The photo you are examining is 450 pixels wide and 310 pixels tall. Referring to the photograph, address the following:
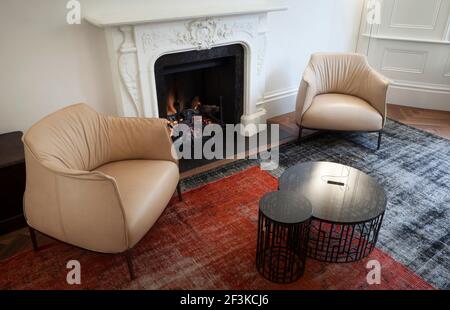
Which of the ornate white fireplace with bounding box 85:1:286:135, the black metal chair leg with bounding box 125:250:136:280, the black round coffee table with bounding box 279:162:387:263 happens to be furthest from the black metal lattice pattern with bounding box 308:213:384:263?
the ornate white fireplace with bounding box 85:1:286:135

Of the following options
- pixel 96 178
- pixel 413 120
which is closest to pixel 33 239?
pixel 96 178

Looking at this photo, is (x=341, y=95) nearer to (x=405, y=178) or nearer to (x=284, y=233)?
(x=405, y=178)

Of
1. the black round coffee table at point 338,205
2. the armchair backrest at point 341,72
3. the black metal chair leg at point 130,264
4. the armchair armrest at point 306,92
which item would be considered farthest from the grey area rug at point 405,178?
the black metal chair leg at point 130,264

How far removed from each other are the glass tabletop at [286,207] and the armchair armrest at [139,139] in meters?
0.76

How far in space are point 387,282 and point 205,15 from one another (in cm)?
220

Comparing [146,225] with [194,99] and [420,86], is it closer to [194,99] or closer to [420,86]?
[194,99]

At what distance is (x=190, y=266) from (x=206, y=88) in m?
2.05

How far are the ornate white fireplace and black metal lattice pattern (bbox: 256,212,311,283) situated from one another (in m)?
1.49

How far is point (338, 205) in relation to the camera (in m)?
2.00

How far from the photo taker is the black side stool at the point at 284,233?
70.8 inches

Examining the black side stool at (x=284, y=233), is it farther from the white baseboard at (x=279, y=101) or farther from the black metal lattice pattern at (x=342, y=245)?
the white baseboard at (x=279, y=101)

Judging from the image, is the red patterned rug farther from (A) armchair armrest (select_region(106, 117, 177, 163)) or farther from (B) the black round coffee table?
(A) armchair armrest (select_region(106, 117, 177, 163))
